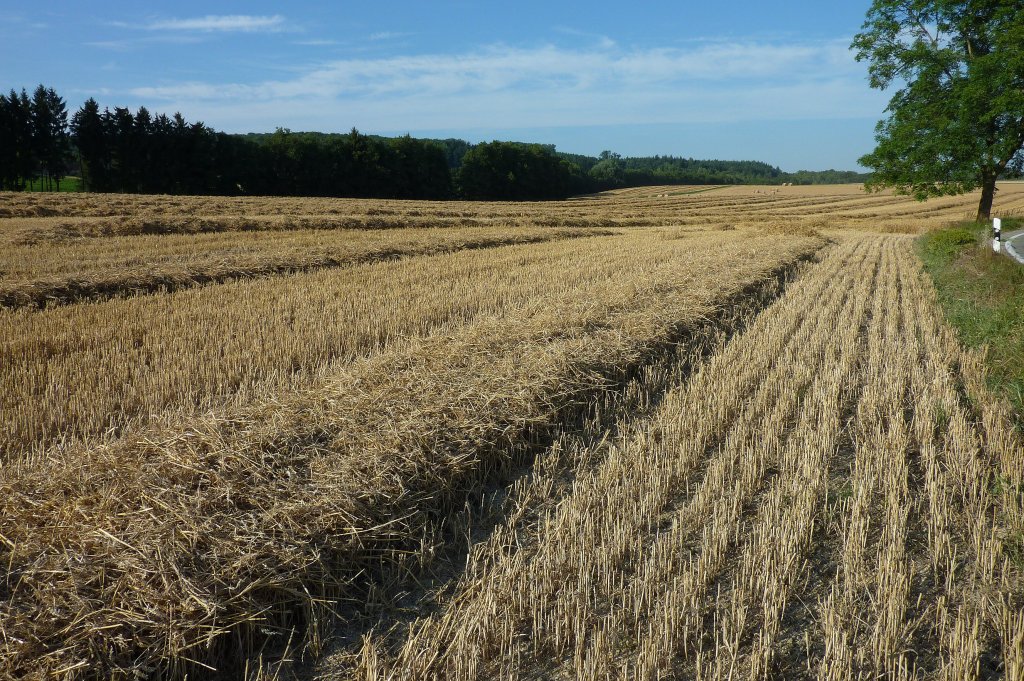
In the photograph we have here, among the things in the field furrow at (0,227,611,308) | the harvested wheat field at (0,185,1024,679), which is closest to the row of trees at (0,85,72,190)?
the field furrow at (0,227,611,308)

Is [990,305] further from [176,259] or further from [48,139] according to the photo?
[48,139]

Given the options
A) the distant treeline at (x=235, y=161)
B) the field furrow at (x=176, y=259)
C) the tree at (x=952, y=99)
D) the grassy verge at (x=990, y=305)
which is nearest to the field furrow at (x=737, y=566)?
the grassy verge at (x=990, y=305)

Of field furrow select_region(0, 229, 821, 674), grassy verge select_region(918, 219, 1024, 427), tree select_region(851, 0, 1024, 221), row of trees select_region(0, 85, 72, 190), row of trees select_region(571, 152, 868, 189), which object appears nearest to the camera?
field furrow select_region(0, 229, 821, 674)

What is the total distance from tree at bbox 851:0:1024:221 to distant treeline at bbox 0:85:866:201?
1909 inches

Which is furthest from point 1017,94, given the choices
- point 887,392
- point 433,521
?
point 433,521

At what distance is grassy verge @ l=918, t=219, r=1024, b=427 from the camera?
6.99 metres

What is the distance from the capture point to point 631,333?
28.1ft

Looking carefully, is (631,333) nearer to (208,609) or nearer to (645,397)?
(645,397)

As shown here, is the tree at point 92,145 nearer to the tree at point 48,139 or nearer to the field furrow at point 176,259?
the tree at point 48,139

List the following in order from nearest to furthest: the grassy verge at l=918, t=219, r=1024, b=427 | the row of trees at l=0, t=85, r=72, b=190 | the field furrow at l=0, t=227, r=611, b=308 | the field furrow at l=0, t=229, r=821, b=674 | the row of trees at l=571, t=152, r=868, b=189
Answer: the field furrow at l=0, t=229, r=821, b=674
the grassy verge at l=918, t=219, r=1024, b=427
the field furrow at l=0, t=227, r=611, b=308
the row of trees at l=0, t=85, r=72, b=190
the row of trees at l=571, t=152, r=868, b=189

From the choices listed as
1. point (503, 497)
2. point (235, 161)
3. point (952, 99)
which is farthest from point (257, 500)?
point (235, 161)

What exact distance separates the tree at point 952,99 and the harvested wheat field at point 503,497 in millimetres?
18379

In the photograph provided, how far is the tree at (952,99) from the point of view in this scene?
2298cm

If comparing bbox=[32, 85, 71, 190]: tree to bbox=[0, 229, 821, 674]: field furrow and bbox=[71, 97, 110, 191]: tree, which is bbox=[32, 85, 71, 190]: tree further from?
bbox=[0, 229, 821, 674]: field furrow
